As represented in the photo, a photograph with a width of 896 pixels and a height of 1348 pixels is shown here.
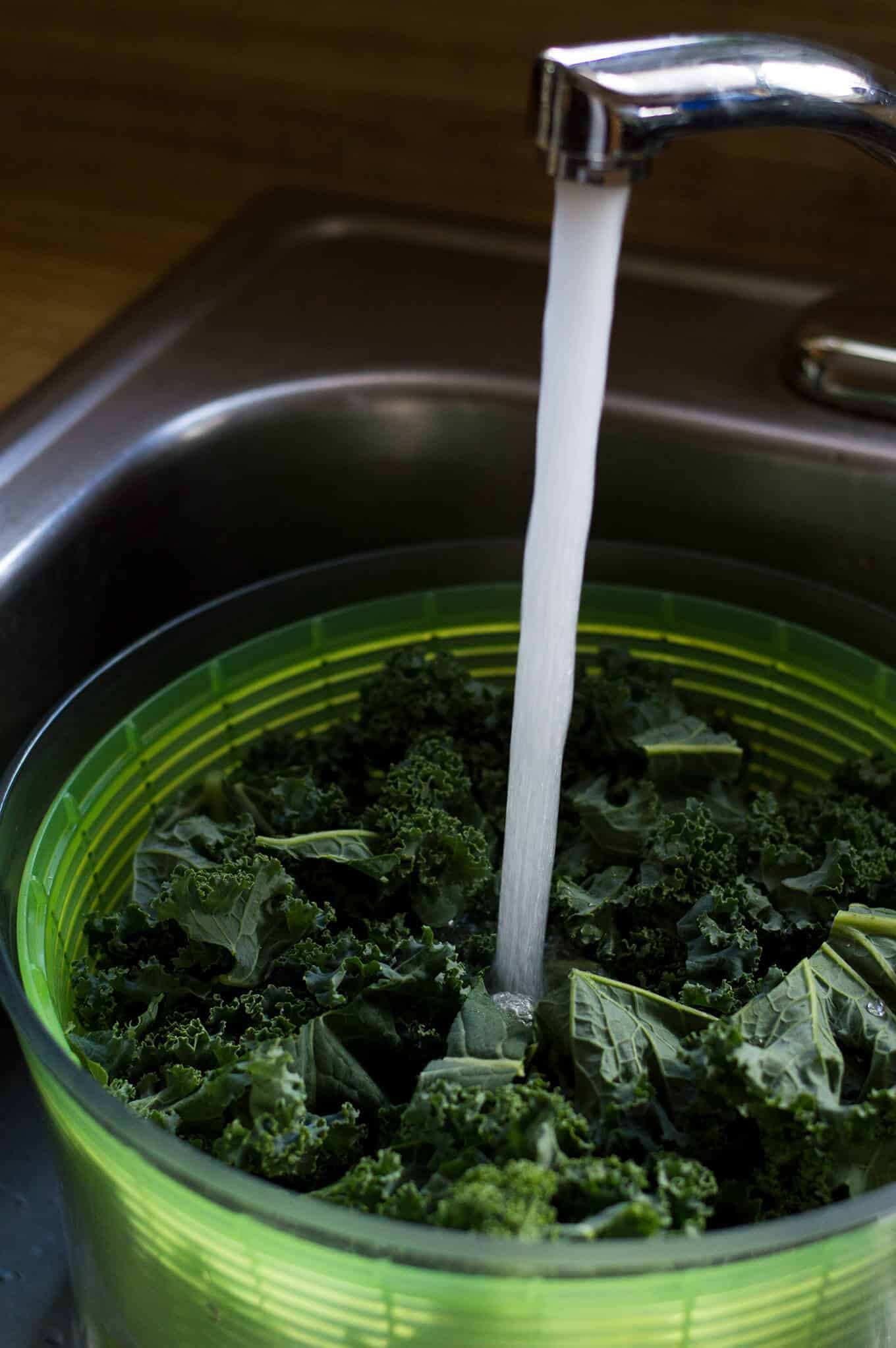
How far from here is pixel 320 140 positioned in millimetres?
1358

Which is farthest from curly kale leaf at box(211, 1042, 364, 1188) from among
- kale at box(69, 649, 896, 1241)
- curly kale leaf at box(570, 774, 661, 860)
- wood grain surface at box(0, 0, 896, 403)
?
wood grain surface at box(0, 0, 896, 403)

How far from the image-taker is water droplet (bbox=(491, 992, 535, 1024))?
30.3 inches

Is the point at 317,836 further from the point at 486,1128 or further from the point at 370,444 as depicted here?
the point at 370,444

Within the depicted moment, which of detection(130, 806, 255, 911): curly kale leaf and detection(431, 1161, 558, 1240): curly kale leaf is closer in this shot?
detection(431, 1161, 558, 1240): curly kale leaf

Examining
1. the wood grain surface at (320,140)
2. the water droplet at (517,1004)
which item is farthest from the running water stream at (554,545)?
the wood grain surface at (320,140)

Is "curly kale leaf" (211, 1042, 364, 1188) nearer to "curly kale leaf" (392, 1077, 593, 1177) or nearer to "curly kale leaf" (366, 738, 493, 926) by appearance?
"curly kale leaf" (392, 1077, 593, 1177)

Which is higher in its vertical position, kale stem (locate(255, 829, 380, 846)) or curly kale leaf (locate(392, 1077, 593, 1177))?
kale stem (locate(255, 829, 380, 846))

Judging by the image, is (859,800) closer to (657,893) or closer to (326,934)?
(657,893)

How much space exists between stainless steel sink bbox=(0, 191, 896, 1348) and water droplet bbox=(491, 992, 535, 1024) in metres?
0.33

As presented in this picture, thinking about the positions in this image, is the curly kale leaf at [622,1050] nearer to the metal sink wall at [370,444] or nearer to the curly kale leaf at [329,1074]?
the curly kale leaf at [329,1074]

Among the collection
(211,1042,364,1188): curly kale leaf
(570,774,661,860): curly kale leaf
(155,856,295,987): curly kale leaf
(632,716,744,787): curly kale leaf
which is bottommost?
(211,1042,364,1188): curly kale leaf

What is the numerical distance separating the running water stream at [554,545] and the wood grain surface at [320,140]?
1.90ft

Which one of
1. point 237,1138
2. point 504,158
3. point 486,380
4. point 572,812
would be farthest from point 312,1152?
point 504,158

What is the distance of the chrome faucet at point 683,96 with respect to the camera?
526mm
